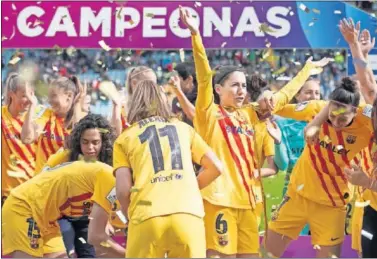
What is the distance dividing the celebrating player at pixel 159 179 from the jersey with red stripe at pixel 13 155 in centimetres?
339

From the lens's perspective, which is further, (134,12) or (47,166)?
(134,12)

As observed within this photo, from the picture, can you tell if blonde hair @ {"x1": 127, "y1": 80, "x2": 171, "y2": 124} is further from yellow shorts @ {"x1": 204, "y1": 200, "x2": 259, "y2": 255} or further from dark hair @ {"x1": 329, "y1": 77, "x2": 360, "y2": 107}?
dark hair @ {"x1": 329, "y1": 77, "x2": 360, "y2": 107}

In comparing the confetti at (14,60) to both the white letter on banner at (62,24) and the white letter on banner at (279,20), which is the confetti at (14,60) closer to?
the white letter on banner at (62,24)

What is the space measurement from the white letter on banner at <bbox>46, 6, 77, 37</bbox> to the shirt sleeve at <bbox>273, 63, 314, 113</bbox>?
2.98 meters

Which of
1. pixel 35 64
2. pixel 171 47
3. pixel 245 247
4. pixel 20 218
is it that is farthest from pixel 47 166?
pixel 35 64

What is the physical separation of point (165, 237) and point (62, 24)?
4765mm

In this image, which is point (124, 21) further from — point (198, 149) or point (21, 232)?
point (198, 149)

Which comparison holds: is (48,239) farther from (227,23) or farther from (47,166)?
(227,23)

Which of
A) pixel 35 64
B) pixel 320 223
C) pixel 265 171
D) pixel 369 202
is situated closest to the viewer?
pixel 369 202

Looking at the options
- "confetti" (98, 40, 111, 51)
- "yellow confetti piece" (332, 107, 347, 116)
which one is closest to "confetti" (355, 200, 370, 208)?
"yellow confetti piece" (332, 107, 347, 116)

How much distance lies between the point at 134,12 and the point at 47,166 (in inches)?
117

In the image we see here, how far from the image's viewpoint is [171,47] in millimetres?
10281

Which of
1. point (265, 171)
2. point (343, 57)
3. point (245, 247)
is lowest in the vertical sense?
point (245, 247)

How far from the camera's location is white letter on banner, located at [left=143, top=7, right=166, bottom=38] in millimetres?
10242
